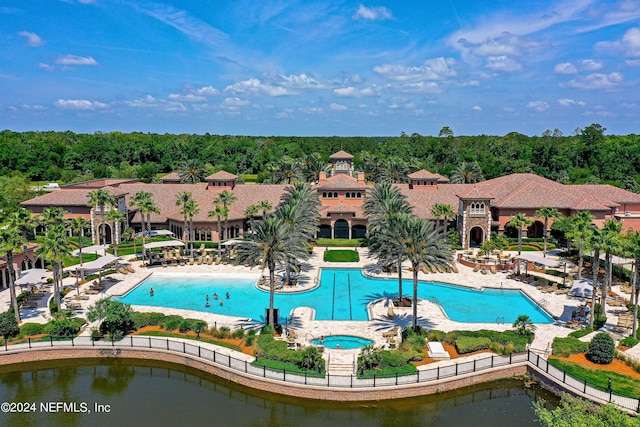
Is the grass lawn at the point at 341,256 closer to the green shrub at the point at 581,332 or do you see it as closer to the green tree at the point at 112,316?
the green shrub at the point at 581,332

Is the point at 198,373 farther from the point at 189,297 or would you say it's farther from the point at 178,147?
the point at 178,147

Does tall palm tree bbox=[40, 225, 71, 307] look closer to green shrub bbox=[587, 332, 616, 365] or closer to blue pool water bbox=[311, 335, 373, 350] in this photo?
blue pool water bbox=[311, 335, 373, 350]

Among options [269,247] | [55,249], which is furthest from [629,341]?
[55,249]

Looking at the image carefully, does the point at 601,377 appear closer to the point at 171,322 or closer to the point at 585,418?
the point at 585,418

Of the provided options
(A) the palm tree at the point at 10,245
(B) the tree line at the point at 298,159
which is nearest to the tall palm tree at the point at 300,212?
(A) the palm tree at the point at 10,245

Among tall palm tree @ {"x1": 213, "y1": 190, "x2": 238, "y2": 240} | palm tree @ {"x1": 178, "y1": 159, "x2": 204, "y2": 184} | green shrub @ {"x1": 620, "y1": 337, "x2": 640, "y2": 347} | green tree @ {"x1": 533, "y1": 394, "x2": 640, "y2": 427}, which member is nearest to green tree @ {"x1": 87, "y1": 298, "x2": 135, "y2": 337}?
green tree @ {"x1": 533, "y1": 394, "x2": 640, "y2": 427}

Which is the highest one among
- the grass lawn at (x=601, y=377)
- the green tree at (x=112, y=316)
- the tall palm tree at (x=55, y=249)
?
the tall palm tree at (x=55, y=249)
